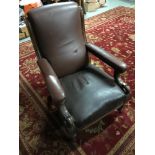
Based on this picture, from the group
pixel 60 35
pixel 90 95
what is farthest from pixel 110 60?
pixel 60 35

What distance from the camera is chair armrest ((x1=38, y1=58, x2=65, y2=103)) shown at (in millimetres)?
1059

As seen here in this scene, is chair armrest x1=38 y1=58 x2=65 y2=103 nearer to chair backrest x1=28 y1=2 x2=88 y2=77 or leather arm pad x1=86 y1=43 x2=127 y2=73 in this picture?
chair backrest x1=28 y1=2 x2=88 y2=77

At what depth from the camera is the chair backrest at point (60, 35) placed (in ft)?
4.22

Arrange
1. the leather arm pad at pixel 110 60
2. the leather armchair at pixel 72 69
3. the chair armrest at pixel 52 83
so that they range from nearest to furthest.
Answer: the chair armrest at pixel 52 83
the leather armchair at pixel 72 69
the leather arm pad at pixel 110 60

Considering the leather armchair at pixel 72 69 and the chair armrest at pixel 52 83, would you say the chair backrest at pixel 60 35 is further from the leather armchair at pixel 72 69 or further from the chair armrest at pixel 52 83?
the chair armrest at pixel 52 83

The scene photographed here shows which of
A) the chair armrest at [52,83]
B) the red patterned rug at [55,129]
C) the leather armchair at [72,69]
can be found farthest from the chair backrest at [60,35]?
the red patterned rug at [55,129]

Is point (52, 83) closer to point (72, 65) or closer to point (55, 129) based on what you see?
point (72, 65)

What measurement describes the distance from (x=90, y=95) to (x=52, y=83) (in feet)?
1.05

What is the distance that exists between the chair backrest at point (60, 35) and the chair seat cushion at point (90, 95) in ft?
0.43

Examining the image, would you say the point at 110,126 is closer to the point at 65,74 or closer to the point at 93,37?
the point at 65,74
